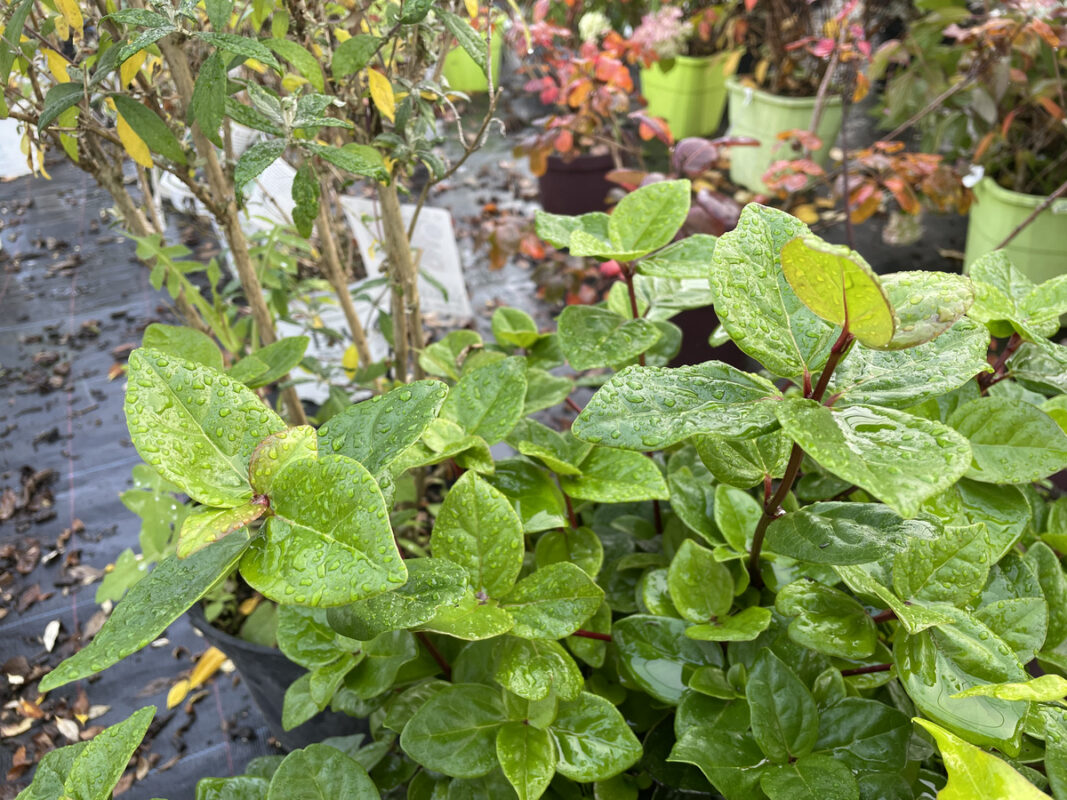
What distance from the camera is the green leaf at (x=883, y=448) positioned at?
1.09ft

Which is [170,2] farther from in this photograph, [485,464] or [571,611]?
[571,611]

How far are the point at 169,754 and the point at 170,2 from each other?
49.1 inches

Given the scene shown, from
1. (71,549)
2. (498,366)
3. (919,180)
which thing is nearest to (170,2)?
(498,366)

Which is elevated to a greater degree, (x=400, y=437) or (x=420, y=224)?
(x=400, y=437)

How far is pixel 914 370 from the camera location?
43 cm

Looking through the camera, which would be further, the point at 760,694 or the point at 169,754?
the point at 169,754

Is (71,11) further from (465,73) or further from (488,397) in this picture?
(465,73)

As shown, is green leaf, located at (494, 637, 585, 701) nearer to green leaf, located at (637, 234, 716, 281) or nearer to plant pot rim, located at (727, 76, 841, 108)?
green leaf, located at (637, 234, 716, 281)

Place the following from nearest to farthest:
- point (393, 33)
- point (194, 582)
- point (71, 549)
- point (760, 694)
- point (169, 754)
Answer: point (194, 582) < point (760, 694) < point (393, 33) < point (169, 754) < point (71, 549)

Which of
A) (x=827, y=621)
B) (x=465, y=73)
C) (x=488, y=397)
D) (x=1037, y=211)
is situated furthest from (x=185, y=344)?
(x=465, y=73)

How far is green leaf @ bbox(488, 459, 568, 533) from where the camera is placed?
2.10ft

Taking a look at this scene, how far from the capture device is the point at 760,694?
1.65ft

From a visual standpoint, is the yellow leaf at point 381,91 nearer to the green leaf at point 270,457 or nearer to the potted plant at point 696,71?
the green leaf at point 270,457

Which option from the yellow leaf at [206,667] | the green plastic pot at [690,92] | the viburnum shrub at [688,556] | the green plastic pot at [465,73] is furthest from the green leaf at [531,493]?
the green plastic pot at [465,73]
